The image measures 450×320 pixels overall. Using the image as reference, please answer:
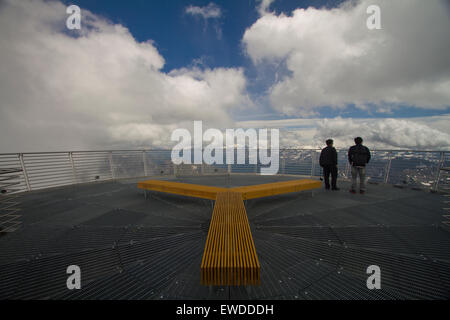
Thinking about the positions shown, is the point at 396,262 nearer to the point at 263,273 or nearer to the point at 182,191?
the point at 263,273

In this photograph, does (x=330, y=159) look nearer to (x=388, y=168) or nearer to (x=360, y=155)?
(x=360, y=155)

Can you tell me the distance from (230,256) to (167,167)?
894 cm

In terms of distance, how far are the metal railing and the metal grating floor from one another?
6.84 ft

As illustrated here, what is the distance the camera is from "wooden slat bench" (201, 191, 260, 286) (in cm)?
165

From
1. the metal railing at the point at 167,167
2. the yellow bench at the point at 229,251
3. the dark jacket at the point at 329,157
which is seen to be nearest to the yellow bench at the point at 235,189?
the yellow bench at the point at 229,251

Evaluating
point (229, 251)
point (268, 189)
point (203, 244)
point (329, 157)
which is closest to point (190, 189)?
point (203, 244)

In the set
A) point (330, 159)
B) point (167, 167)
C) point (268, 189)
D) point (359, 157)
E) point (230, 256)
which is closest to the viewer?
point (230, 256)

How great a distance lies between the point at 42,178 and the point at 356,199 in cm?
1143

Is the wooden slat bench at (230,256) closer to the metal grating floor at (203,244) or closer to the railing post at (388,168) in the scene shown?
the metal grating floor at (203,244)

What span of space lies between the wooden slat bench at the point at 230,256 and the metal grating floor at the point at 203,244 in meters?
0.34

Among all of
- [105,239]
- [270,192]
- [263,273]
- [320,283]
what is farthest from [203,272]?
[270,192]

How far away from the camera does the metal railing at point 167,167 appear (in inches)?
239

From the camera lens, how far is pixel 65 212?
14.2 ft

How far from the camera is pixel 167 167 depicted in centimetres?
999
